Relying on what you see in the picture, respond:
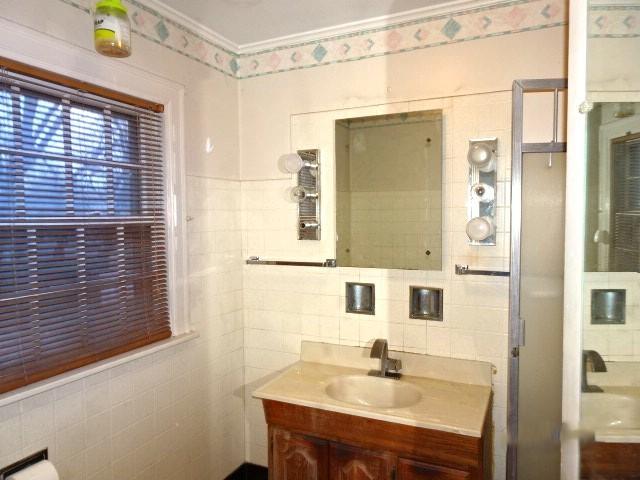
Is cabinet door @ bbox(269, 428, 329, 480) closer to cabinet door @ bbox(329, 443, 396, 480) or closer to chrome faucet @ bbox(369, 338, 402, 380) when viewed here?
cabinet door @ bbox(329, 443, 396, 480)

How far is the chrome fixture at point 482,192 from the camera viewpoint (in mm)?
1823

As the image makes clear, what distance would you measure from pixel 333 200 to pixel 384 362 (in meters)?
0.84

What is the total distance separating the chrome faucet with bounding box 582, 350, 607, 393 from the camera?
92 cm

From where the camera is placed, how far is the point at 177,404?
79.8 inches

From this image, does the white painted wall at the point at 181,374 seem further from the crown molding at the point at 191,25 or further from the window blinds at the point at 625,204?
the window blinds at the point at 625,204

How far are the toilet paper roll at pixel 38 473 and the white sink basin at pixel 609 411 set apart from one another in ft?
5.05

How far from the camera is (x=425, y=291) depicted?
2.04m

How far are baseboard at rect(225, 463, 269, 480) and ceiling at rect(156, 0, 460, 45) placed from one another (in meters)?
2.37

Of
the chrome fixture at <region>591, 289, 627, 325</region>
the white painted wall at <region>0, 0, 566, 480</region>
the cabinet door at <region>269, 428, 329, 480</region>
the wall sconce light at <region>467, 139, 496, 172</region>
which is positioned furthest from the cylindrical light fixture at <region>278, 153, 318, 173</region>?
the chrome fixture at <region>591, 289, 627, 325</region>

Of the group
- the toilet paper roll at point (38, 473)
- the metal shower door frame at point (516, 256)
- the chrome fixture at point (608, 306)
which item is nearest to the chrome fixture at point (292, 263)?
the metal shower door frame at point (516, 256)

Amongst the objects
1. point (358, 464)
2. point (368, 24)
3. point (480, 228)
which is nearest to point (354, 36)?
point (368, 24)

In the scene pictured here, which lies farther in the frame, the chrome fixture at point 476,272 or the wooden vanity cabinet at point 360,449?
the chrome fixture at point 476,272

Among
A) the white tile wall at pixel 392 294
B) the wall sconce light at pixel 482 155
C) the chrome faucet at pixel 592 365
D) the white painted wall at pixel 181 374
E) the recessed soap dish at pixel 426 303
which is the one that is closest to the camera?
the chrome faucet at pixel 592 365

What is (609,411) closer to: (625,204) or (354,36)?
(625,204)
